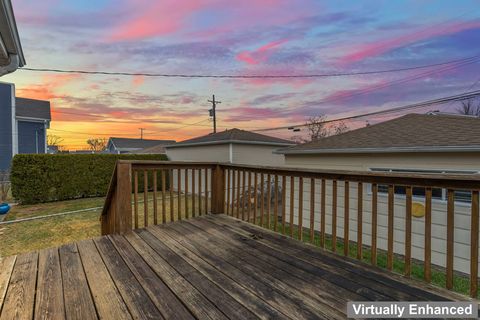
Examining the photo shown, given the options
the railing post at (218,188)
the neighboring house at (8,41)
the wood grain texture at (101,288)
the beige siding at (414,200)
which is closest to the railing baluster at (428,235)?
the wood grain texture at (101,288)

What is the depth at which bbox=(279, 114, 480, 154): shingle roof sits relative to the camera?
411 cm

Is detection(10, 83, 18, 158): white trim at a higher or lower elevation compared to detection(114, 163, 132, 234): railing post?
higher

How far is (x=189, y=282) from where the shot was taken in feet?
5.77

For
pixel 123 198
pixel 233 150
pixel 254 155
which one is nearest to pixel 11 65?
pixel 123 198

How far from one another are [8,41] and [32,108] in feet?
54.6

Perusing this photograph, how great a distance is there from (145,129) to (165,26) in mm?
30516

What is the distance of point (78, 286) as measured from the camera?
1.71 meters

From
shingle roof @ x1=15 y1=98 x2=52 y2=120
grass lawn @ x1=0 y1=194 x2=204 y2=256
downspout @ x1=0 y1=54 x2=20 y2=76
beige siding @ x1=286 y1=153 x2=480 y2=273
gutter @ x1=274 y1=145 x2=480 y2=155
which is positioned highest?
shingle roof @ x1=15 y1=98 x2=52 y2=120

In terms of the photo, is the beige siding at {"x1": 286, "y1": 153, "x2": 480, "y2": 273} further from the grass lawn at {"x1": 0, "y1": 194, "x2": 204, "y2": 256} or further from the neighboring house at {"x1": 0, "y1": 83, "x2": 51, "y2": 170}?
the neighboring house at {"x1": 0, "y1": 83, "x2": 51, "y2": 170}

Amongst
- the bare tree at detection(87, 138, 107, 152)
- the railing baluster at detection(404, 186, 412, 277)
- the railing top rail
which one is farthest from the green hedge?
the bare tree at detection(87, 138, 107, 152)

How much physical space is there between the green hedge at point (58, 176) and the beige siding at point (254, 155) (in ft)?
18.0

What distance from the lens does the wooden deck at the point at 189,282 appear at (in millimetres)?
1446

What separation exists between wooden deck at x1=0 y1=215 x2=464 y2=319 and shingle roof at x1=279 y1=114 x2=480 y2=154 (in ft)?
10.8

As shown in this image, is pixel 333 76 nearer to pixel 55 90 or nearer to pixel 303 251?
pixel 303 251
